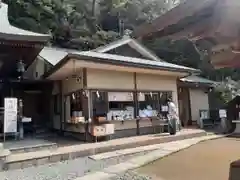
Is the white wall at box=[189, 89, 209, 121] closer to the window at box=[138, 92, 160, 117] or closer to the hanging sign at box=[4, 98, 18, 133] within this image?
the window at box=[138, 92, 160, 117]

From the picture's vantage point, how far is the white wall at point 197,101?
554 inches

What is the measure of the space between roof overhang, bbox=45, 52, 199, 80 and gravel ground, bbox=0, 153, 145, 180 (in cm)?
325

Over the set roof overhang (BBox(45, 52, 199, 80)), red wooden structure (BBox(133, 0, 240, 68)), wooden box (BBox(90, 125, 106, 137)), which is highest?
roof overhang (BBox(45, 52, 199, 80))

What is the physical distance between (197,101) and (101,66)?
25.0 ft

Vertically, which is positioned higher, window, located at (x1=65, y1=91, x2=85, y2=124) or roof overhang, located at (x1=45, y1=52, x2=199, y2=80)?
roof overhang, located at (x1=45, y1=52, x2=199, y2=80)

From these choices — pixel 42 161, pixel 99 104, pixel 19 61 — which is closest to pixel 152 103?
pixel 99 104

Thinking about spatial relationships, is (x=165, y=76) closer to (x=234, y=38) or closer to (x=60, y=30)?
(x=234, y=38)

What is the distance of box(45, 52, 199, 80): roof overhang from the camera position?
8070mm

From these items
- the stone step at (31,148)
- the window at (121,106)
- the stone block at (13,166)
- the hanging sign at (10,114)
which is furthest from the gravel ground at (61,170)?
the window at (121,106)

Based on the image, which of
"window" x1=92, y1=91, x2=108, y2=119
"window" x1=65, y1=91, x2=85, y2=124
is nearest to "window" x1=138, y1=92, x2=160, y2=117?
"window" x1=92, y1=91, x2=108, y2=119

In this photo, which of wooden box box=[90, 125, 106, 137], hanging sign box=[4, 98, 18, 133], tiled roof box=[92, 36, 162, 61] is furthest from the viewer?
tiled roof box=[92, 36, 162, 61]

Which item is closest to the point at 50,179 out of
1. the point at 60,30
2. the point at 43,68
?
the point at 43,68

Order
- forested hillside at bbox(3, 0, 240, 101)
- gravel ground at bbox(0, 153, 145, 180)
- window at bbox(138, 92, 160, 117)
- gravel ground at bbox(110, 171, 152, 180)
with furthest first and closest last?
1. forested hillside at bbox(3, 0, 240, 101)
2. window at bbox(138, 92, 160, 117)
3. gravel ground at bbox(0, 153, 145, 180)
4. gravel ground at bbox(110, 171, 152, 180)

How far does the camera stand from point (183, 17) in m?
1.60
